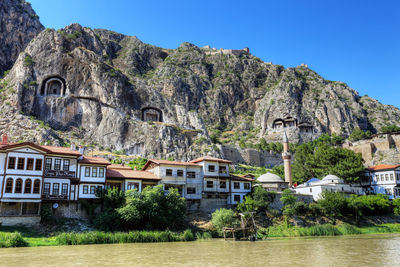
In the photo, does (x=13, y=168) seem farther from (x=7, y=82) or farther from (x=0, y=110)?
(x=7, y=82)

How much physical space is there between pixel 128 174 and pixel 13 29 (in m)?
100

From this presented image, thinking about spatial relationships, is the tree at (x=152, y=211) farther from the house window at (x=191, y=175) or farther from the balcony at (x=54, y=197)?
the house window at (x=191, y=175)

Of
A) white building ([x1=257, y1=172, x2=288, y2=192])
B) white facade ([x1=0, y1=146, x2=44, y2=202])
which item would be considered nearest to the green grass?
white building ([x1=257, y1=172, x2=288, y2=192])

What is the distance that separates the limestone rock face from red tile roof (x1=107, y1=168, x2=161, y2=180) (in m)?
86.5

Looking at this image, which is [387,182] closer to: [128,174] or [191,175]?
[191,175]

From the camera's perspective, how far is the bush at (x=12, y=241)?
26941 millimetres

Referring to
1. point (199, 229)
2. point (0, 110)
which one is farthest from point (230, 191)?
point (0, 110)

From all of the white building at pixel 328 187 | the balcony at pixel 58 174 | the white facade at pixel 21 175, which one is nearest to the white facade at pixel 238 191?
the white building at pixel 328 187

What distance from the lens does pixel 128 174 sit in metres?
42.7

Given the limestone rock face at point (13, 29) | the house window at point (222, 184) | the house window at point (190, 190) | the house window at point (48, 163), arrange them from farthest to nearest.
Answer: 1. the limestone rock face at point (13, 29)
2. the house window at point (222, 184)
3. the house window at point (190, 190)
4. the house window at point (48, 163)

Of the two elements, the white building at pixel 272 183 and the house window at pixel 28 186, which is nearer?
the house window at pixel 28 186

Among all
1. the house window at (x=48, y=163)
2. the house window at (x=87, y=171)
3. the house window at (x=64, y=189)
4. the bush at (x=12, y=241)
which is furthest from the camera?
the house window at (x=87, y=171)

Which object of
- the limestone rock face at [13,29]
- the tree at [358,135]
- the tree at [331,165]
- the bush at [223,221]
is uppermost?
the limestone rock face at [13,29]

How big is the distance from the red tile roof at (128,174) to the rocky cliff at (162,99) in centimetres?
3483
